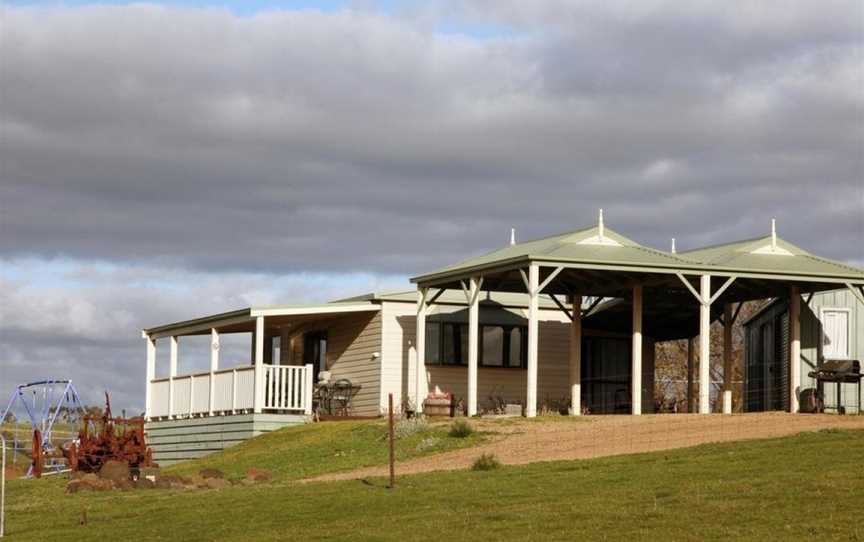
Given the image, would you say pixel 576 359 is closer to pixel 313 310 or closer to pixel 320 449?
pixel 313 310

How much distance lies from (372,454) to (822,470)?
10340 mm

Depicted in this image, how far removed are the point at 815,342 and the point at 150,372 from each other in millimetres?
17719

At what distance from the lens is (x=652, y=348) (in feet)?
136

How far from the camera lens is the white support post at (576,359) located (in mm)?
34047

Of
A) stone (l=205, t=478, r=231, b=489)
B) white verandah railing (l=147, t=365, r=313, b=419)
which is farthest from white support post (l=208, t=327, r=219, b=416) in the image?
stone (l=205, t=478, r=231, b=489)

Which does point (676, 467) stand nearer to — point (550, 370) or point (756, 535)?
point (756, 535)

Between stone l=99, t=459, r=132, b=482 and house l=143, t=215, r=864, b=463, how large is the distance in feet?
23.3

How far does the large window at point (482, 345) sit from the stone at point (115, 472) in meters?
11.3

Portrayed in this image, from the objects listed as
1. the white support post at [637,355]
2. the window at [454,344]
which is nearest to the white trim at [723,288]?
the white support post at [637,355]

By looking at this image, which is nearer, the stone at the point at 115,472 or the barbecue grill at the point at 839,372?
the stone at the point at 115,472

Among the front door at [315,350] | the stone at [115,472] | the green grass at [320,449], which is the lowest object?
the stone at [115,472]

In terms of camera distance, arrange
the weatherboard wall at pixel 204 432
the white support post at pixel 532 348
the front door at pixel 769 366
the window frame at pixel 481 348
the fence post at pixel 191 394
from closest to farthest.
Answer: the white support post at pixel 532 348 → the weatherboard wall at pixel 204 432 → the front door at pixel 769 366 → the window frame at pixel 481 348 → the fence post at pixel 191 394

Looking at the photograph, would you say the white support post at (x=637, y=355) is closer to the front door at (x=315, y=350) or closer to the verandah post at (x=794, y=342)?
the verandah post at (x=794, y=342)

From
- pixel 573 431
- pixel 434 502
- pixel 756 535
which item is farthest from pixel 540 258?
pixel 756 535
